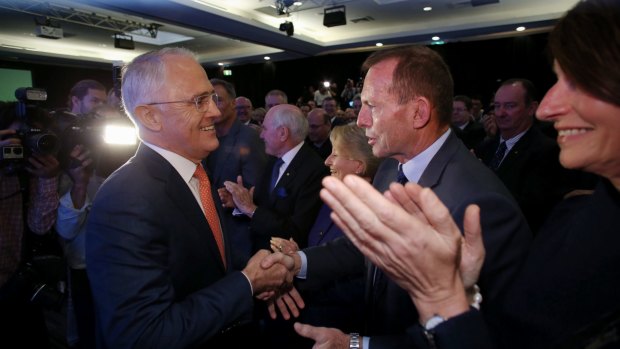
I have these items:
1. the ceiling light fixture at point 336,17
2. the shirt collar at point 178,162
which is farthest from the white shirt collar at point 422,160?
the ceiling light fixture at point 336,17

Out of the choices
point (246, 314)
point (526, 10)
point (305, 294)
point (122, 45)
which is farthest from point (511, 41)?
point (246, 314)

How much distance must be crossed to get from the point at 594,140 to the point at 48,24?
35.6ft

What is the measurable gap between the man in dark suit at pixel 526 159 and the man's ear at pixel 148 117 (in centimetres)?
253

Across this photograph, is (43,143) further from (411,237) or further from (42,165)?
(411,237)

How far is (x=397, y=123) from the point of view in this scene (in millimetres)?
1546

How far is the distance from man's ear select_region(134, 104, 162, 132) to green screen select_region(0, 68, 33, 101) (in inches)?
574

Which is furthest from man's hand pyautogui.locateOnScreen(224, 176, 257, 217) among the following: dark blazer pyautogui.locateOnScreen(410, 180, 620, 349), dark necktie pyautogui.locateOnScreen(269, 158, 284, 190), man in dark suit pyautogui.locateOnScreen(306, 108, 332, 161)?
man in dark suit pyautogui.locateOnScreen(306, 108, 332, 161)

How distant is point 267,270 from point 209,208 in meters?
0.35

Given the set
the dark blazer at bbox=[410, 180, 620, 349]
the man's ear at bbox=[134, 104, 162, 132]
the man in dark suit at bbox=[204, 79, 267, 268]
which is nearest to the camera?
the dark blazer at bbox=[410, 180, 620, 349]

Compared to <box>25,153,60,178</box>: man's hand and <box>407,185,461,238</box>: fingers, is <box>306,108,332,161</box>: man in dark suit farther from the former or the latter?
<box>407,185,461,238</box>: fingers

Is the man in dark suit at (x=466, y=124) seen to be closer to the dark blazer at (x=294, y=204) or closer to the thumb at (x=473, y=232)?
the dark blazer at (x=294, y=204)

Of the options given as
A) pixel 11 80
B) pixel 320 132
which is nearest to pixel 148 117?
pixel 320 132

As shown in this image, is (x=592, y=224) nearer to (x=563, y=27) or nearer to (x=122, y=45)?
(x=563, y=27)

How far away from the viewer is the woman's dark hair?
0.76m
